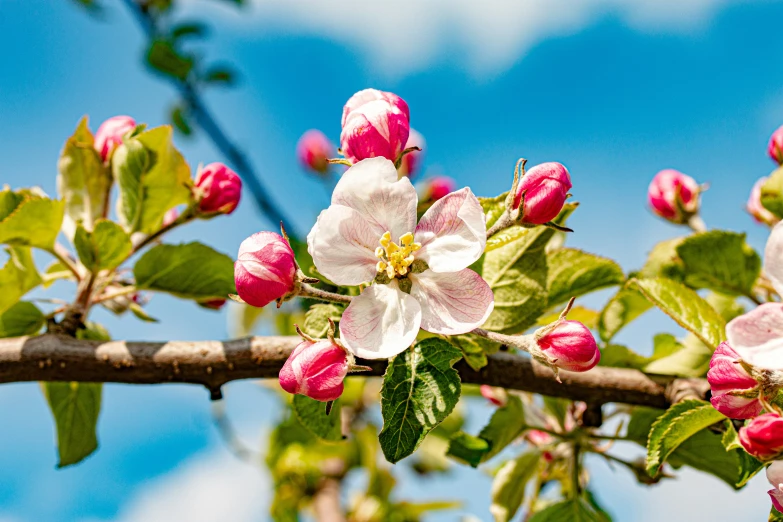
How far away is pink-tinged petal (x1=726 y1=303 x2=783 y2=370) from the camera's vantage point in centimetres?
87

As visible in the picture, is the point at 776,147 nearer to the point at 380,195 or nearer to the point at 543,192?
the point at 543,192

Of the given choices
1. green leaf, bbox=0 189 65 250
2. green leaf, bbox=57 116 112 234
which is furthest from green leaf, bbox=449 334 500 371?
green leaf, bbox=57 116 112 234

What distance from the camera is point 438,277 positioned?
110cm

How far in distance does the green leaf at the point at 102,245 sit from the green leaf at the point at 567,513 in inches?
44.1

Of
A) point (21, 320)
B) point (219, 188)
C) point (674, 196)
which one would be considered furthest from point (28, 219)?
point (674, 196)

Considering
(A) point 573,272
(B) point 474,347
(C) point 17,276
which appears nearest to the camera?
(B) point 474,347

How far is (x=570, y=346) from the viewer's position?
0.99 meters

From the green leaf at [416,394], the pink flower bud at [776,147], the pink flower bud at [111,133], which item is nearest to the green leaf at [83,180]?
the pink flower bud at [111,133]

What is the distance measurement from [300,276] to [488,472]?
1566 millimetres

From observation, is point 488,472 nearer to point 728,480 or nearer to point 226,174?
point 728,480

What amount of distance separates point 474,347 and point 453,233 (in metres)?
0.24

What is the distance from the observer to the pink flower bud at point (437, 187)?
2712 mm

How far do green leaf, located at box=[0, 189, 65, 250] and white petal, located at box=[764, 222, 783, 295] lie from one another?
4.44 ft

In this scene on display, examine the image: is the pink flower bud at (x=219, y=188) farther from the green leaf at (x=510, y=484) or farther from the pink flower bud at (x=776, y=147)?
the pink flower bud at (x=776, y=147)
